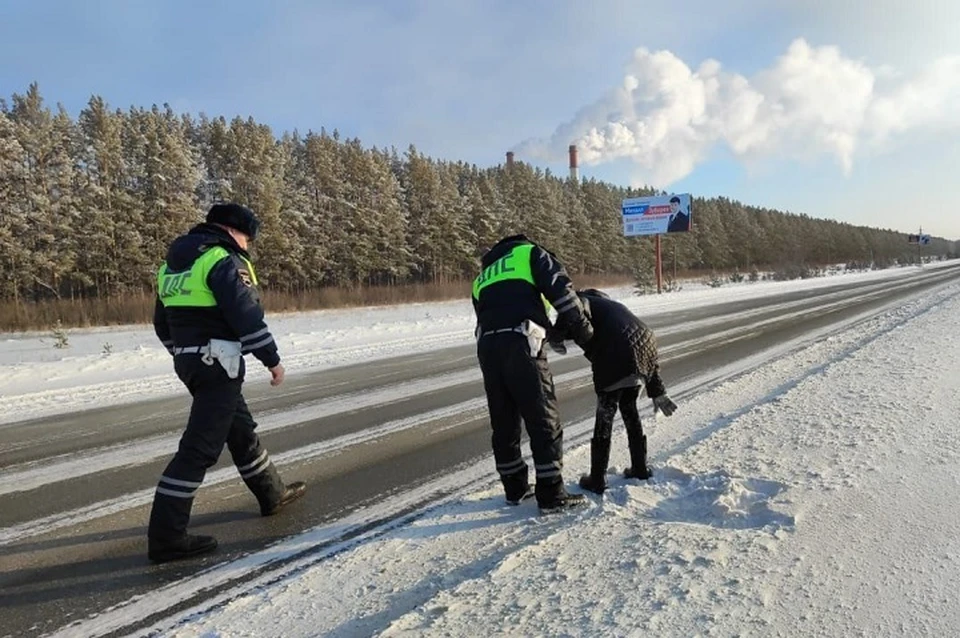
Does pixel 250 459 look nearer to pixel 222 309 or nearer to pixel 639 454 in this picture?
pixel 222 309

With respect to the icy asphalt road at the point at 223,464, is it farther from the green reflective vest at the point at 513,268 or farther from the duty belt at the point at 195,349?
the green reflective vest at the point at 513,268

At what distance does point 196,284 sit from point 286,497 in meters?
1.65

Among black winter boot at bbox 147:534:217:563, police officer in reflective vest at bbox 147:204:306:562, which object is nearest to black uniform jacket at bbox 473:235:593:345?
police officer in reflective vest at bbox 147:204:306:562

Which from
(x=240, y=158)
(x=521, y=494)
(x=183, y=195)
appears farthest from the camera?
(x=240, y=158)

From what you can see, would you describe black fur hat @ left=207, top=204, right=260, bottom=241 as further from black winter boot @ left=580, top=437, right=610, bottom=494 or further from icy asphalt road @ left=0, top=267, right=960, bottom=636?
black winter boot @ left=580, top=437, right=610, bottom=494

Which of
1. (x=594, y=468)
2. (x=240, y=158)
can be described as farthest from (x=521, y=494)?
(x=240, y=158)

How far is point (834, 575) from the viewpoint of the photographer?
107 inches

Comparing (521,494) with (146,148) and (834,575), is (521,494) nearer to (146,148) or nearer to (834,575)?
(834,575)

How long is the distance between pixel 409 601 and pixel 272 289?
139 ft

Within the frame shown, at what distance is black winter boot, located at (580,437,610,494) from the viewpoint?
4.14 meters

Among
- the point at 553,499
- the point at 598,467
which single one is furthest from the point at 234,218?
the point at 598,467

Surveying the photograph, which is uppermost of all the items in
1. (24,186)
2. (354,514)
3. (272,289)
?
(24,186)

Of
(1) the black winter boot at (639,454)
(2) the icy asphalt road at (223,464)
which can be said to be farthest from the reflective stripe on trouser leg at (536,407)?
(2) the icy asphalt road at (223,464)

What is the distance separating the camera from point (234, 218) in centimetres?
389
